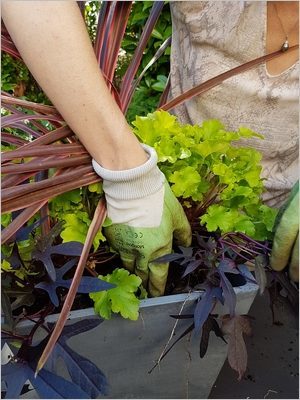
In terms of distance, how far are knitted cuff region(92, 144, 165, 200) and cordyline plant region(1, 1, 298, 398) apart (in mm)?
31

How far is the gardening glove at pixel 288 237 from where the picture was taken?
72 cm

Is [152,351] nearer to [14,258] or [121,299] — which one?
[121,299]

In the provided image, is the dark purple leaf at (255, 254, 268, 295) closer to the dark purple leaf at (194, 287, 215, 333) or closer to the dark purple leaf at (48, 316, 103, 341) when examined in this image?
the dark purple leaf at (194, 287, 215, 333)

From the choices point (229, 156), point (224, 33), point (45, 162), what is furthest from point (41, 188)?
point (224, 33)

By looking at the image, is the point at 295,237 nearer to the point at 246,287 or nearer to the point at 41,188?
the point at 246,287

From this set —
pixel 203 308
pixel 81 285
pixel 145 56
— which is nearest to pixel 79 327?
pixel 81 285

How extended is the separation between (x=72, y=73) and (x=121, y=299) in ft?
1.10

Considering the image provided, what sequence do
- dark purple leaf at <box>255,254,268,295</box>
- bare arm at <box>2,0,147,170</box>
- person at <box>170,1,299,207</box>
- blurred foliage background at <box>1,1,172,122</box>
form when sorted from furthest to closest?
blurred foliage background at <box>1,1,172,122</box> < person at <box>170,1,299,207</box> < dark purple leaf at <box>255,254,268,295</box> < bare arm at <box>2,0,147,170</box>

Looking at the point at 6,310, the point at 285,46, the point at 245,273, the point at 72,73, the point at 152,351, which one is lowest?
the point at 152,351

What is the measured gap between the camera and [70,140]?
0.86m

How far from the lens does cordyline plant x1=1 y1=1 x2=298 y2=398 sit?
0.68m

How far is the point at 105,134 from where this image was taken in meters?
0.73

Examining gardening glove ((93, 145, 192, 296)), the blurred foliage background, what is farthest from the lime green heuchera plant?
the blurred foliage background

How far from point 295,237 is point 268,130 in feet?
1.17
